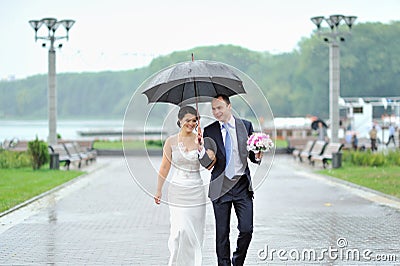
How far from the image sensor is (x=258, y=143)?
771cm

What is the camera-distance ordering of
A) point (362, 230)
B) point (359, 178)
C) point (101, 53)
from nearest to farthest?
point (362, 230) < point (359, 178) < point (101, 53)

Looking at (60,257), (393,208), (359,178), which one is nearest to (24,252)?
(60,257)

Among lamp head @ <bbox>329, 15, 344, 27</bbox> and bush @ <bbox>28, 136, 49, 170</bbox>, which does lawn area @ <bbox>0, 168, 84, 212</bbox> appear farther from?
lamp head @ <bbox>329, 15, 344, 27</bbox>

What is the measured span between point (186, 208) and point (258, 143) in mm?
1077

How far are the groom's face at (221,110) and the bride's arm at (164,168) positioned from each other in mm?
607

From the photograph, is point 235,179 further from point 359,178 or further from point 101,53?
point 101,53

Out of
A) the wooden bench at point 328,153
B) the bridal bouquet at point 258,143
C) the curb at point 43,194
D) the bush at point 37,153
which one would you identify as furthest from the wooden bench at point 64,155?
the bridal bouquet at point 258,143

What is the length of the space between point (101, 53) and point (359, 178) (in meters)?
19.4

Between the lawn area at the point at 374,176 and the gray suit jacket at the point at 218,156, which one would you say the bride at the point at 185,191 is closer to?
the gray suit jacket at the point at 218,156

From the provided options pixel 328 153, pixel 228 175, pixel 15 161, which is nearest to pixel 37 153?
pixel 15 161

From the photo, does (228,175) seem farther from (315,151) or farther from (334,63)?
(315,151)

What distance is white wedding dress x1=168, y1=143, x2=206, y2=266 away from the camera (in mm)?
8148

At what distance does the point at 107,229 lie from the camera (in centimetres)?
1195

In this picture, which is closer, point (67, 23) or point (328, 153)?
point (328, 153)
